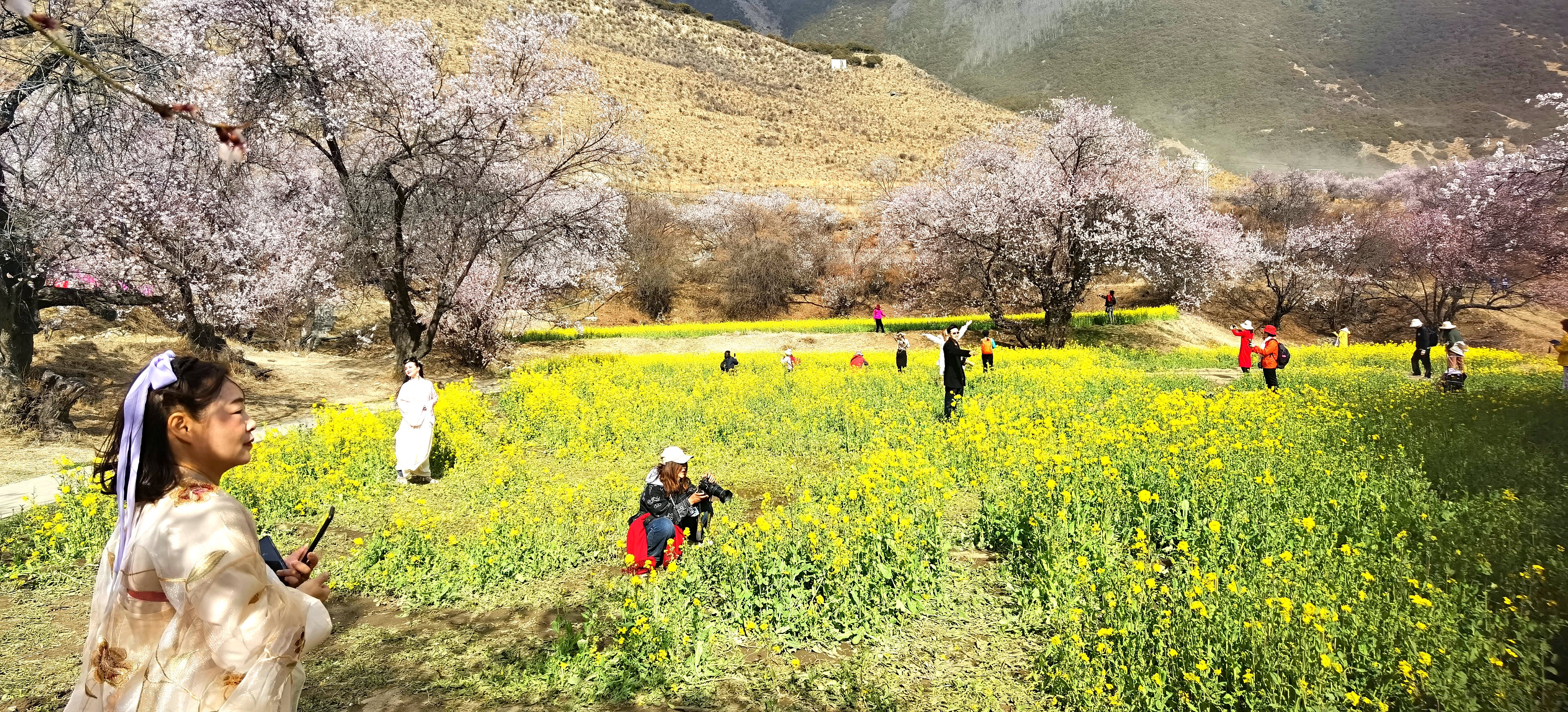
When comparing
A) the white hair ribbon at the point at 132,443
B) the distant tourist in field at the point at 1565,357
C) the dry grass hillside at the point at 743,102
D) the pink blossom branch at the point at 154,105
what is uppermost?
the dry grass hillside at the point at 743,102

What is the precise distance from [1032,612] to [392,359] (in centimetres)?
2369

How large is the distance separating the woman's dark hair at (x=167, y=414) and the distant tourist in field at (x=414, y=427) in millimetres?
8041

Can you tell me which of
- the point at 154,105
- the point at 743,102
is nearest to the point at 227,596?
the point at 154,105

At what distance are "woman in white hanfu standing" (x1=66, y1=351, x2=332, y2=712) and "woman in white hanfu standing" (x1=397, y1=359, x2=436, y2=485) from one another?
8.00 metres

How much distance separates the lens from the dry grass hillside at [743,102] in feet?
208

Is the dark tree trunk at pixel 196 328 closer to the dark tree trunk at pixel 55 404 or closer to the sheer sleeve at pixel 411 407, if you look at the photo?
the dark tree trunk at pixel 55 404

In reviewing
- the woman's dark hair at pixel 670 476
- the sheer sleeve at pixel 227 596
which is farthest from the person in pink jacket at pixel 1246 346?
the sheer sleeve at pixel 227 596

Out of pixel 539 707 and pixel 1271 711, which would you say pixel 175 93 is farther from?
pixel 1271 711

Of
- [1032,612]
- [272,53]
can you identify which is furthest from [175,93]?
[1032,612]

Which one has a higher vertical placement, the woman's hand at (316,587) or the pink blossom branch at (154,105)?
the pink blossom branch at (154,105)

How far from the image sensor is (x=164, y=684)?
6.82ft

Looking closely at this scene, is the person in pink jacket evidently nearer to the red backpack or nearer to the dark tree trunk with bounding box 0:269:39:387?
the red backpack

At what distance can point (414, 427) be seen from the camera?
979cm

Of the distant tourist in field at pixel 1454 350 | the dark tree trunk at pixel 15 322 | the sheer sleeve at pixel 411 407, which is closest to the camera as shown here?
the sheer sleeve at pixel 411 407
